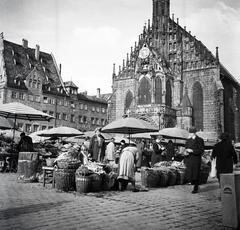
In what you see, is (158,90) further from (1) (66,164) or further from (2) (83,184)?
(2) (83,184)

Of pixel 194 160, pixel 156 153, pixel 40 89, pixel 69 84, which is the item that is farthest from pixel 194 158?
pixel 69 84

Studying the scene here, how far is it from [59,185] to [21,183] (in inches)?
80.7

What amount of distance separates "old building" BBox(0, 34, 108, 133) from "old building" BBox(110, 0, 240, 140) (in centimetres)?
1246

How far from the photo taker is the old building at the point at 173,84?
3756 cm

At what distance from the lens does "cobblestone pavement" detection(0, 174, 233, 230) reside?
4.94 m

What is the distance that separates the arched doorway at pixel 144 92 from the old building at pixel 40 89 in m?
16.4

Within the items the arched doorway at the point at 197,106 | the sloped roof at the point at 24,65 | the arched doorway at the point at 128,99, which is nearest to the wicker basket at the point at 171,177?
the arched doorway at the point at 197,106

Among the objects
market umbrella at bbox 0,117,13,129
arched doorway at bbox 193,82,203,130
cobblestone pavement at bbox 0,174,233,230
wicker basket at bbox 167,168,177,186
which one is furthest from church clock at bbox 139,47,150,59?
cobblestone pavement at bbox 0,174,233,230

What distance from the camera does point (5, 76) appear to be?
45062mm

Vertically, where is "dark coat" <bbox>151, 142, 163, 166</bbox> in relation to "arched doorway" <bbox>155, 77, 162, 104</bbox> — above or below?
below

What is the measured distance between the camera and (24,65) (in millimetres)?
49625

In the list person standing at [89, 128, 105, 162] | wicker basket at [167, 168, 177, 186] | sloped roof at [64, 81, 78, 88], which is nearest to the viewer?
wicker basket at [167, 168, 177, 186]

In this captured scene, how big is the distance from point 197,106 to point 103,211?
34.4 m

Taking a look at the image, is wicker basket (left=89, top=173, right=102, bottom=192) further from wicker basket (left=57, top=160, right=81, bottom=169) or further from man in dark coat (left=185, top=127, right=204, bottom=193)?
man in dark coat (left=185, top=127, right=204, bottom=193)
